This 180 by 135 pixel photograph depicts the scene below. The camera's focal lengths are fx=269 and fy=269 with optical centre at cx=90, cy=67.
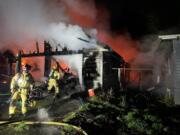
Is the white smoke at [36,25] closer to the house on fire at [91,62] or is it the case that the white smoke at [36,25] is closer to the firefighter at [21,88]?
the house on fire at [91,62]

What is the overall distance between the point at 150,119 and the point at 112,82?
8104mm

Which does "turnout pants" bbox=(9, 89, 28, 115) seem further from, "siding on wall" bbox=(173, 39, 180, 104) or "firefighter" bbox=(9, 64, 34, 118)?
"siding on wall" bbox=(173, 39, 180, 104)

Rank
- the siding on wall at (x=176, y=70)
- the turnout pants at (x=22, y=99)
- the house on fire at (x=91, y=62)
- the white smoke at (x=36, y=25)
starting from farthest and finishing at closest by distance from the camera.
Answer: the house on fire at (x=91, y=62), the white smoke at (x=36, y=25), the siding on wall at (x=176, y=70), the turnout pants at (x=22, y=99)

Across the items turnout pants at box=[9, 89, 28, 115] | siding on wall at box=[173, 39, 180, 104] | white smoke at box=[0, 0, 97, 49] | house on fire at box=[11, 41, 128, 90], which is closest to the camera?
turnout pants at box=[9, 89, 28, 115]

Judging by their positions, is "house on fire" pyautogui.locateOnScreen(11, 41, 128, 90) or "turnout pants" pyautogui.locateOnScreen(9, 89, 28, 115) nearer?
"turnout pants" pyautogui.locateOnScreen(9, 89, 28, 115)

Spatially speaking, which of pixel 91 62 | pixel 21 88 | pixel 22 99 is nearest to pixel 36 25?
pixel 91 62

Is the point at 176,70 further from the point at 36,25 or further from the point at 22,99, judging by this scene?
the point at 36,25

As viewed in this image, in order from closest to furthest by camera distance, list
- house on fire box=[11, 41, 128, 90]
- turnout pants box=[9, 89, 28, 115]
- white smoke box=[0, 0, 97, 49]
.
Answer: turnout pants box=[9, 89, 28, 115], white smoke box=[0, 0, 97, 49], house on fire box=[11, 41, 128, 90]

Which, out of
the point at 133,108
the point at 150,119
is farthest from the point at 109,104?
the point at 150,119

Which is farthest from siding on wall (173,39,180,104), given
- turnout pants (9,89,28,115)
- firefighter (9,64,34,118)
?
turnout pants (9,89,28,115)

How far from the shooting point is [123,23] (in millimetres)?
36875

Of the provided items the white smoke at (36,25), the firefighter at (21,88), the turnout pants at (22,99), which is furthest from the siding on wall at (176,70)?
the turnout pants at (22,99)

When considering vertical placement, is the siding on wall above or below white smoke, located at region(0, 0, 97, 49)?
below

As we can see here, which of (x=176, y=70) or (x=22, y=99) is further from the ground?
(x=176, y=70)
